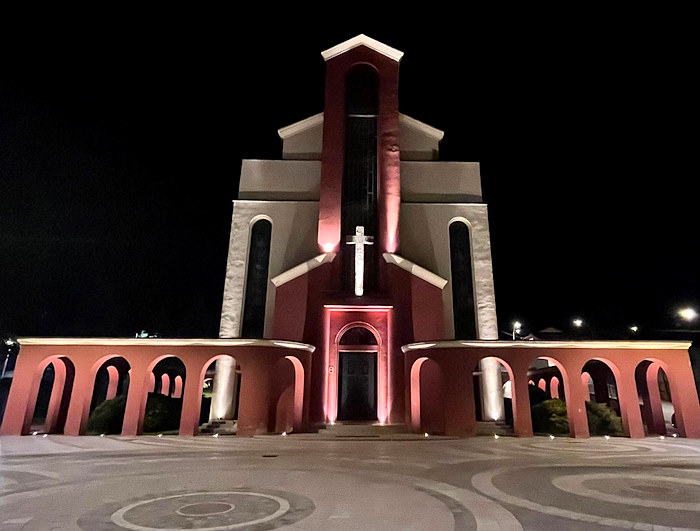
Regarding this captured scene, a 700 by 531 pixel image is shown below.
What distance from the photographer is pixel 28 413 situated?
536 inches

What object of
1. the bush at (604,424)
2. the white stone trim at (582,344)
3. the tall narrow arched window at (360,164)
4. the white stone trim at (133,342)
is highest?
the tall narrow arched window at (360,164)

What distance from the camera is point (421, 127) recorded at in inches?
926

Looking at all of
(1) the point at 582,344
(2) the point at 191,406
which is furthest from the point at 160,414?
(1) the point at 582,344

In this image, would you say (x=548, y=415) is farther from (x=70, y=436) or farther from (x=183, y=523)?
(x=70, y=436)

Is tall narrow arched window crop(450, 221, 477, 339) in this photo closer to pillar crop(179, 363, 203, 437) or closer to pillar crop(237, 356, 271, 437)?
pillar crop(237, 356, 271, 437)

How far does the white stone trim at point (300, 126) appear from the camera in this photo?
2302cm

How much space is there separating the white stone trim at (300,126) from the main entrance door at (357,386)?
41.9 feet

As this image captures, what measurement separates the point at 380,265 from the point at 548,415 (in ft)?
28.4

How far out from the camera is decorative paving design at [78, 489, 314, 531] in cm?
380

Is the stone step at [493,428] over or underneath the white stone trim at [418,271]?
underneath

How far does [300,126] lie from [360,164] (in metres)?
5.11

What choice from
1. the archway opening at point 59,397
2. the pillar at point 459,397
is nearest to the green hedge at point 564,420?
the pillar at point 459,397

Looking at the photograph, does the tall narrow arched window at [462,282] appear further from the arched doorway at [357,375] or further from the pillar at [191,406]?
the pillar at [191,406]

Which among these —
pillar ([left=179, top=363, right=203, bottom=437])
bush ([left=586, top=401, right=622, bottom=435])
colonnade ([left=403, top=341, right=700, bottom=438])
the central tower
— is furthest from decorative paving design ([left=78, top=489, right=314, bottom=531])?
bush ([left=586, top=401, right=622, bottom=435])
